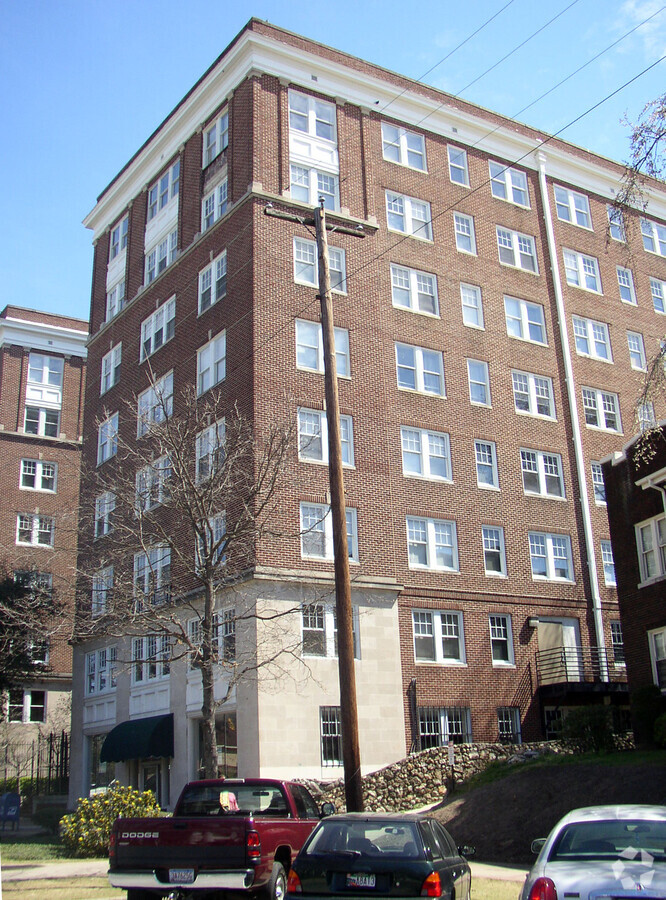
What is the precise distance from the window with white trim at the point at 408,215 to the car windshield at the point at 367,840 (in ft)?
93.1

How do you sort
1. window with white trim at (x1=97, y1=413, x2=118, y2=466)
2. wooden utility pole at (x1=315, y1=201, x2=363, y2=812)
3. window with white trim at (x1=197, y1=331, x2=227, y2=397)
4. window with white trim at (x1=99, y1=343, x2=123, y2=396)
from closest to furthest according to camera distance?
wooden utility pole at (x1=315, y1=201, x2=363, y2=812), window with white trim at (x1=197, y1=331, x2=227, y2=397), window with white trim at (x1=97, y1=413, x2=118, y2=466), window with white trim at (x1=99, y1=343, x2=123, y2=396)

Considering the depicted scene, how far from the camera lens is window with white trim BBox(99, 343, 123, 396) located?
40.7m

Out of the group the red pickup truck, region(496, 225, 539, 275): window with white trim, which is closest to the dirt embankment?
the red pickup truck

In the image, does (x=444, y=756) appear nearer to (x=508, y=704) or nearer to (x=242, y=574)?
(x=508, y=704)

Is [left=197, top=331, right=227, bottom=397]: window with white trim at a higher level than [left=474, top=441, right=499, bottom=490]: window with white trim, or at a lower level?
higher

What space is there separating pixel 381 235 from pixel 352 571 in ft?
42.2

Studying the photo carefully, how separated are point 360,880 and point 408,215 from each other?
30319 millimetres

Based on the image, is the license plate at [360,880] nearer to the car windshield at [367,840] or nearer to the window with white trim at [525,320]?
the car windshield at [367,840]

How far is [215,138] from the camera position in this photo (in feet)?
121

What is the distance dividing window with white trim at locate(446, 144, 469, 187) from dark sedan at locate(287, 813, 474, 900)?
32589mm

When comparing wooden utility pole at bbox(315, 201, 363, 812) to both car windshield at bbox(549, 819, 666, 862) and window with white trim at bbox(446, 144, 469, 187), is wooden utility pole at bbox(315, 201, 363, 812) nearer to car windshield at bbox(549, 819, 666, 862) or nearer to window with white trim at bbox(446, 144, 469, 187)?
car windshield at bbox(549, 819, 666, 862)

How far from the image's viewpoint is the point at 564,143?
42.9 meters

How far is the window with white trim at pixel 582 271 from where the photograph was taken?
41312mm

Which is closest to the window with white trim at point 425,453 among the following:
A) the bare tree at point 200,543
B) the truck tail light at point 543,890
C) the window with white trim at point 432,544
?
the window with white trim at point 432,544
